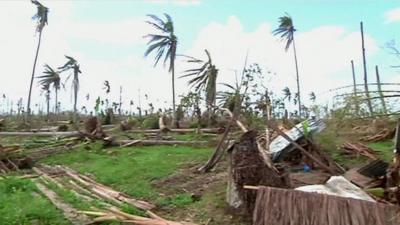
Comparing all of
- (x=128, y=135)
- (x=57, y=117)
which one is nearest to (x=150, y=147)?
(x=128, y=135)

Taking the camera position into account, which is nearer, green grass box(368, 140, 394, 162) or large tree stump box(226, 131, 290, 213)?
large tree stump box(226, 131, 290, 213)

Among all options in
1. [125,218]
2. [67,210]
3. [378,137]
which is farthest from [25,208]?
[378,137]

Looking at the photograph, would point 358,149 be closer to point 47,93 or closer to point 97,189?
point 97,189

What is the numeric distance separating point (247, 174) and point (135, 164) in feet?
12.2

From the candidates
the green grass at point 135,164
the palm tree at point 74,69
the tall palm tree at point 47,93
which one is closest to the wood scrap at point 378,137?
the green grass at point 135,164

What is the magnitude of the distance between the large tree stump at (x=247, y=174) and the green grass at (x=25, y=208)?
2.33 meters

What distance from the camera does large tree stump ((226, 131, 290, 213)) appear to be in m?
6.66

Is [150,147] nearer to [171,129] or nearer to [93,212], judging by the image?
[171,129]

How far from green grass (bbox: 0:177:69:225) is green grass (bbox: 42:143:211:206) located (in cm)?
150

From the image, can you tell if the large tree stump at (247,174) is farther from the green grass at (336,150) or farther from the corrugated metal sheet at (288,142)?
the green grass at (336,150)

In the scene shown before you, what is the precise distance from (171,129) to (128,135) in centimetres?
204

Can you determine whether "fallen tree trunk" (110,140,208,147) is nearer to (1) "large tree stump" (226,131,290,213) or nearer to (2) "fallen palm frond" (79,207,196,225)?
(1) "large tree stump" (226,131,290,213)

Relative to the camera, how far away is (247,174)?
685 cm

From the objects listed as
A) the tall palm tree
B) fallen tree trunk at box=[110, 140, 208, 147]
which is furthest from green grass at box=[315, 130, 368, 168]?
the tall palm tree
